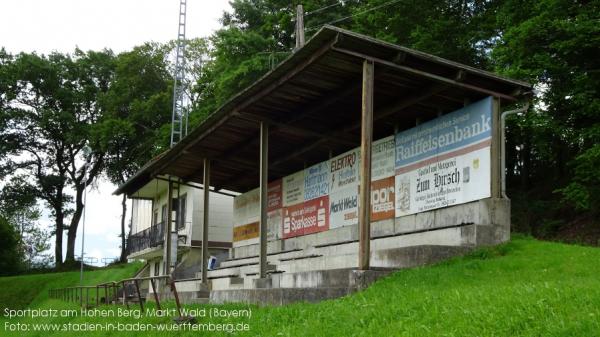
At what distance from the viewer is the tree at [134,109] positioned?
4716cm

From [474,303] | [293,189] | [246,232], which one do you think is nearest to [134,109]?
[246,232]

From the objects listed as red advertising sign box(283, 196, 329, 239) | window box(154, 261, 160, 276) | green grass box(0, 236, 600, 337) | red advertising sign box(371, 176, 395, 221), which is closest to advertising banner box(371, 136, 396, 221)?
red advertising sign box(371, 176, 395, 221)

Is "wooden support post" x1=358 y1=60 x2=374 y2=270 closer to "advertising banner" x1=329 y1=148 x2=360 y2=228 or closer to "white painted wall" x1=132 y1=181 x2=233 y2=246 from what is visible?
"advertising banner" x1=329 y1=148 x2=360 y2=228

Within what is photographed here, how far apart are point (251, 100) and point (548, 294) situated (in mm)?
8589

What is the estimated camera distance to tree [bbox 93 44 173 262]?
4716cm

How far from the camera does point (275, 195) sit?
71.4ft

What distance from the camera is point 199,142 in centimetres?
1769

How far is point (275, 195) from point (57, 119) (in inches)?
1313

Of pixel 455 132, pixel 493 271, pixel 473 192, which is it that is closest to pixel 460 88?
pixel 455 132

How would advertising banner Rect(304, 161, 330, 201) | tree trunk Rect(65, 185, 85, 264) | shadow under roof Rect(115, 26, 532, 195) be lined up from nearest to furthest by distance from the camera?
shadow under roof Rect(115, 26, 532, 195)
advertising banner Rect(304, 161, 330, 201)
tree trunk Rect(65, 185, 85, 264)

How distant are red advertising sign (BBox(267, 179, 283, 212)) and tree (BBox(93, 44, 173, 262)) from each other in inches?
1030

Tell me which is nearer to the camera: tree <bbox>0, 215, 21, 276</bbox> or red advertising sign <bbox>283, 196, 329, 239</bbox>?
red advertising sign <bbox>283, 196, 329, 239</bbox>

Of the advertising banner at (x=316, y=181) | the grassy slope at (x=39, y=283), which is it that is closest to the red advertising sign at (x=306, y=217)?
the advertising banner at (x=316, y=181)

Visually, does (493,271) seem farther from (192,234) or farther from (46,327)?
Result: (192,234)
